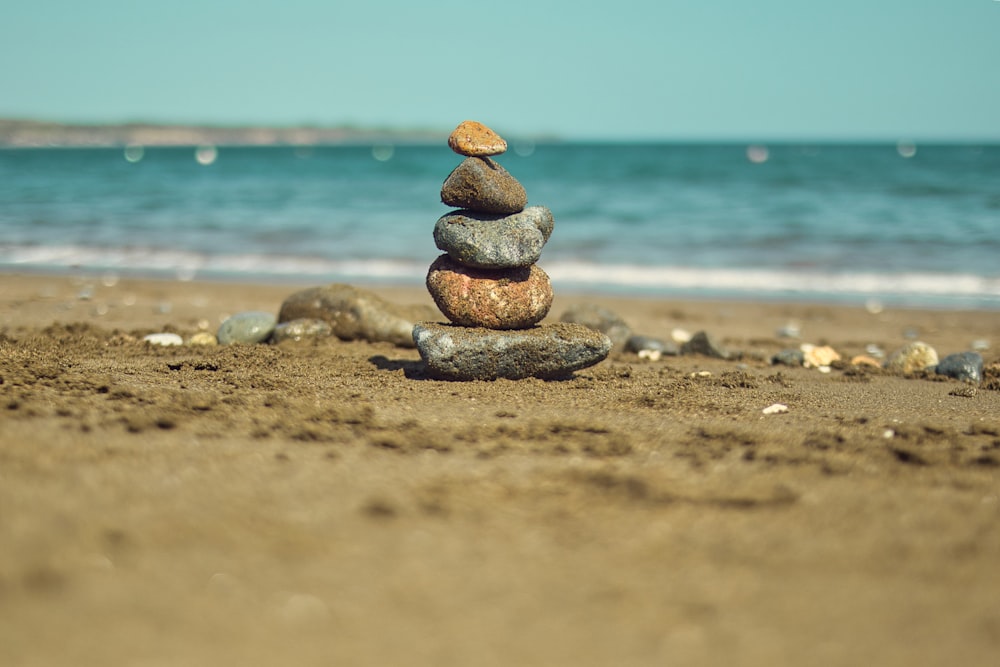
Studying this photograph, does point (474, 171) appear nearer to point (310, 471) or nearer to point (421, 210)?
Answer: point (310, 471)

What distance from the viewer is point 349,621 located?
8.84 ft

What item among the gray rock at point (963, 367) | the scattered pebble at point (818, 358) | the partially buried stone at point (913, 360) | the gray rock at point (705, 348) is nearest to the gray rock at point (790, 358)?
the scattered pebble at point (818, 358)

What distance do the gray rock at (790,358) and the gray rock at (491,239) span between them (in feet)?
8.34

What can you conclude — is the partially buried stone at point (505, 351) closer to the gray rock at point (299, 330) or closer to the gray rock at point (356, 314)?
the gray rock at point (356, 314)

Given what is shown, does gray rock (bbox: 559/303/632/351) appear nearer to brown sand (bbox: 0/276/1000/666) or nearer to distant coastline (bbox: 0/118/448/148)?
brown sand (bbox: 0/276/1000/666)

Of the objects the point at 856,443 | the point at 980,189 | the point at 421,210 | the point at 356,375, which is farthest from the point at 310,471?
the point at 980,189

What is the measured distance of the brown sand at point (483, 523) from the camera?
2641 millimetres

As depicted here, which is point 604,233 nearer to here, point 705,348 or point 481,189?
point 705,348

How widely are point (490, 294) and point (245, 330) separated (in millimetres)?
2655

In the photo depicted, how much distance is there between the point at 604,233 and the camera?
18188 mm

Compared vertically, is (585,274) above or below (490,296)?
below

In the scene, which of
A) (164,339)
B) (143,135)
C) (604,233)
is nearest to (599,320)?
(164,339)

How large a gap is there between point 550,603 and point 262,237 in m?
15.6

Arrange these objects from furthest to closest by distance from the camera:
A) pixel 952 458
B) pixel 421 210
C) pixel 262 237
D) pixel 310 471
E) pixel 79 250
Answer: pixel 421 210 < pixel 262 237 < pixel 79 250 < pixel 952 458 < pixel 310 471
